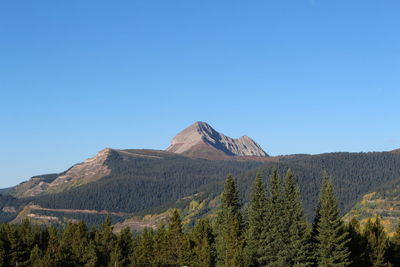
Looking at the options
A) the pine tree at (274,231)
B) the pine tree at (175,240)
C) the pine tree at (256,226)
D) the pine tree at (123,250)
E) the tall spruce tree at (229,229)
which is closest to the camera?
the pine tree at (274,231)

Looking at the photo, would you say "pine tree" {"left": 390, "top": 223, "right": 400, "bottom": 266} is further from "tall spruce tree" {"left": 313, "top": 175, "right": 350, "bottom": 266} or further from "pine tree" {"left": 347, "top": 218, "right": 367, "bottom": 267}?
"tall spruce tree" {"left": 313, "top": 175, "right": 350, "bottom": 266}

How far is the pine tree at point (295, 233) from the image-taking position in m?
103

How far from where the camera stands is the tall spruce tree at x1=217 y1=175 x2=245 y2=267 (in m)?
109

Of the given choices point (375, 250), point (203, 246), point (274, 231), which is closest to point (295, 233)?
point (274, 231)

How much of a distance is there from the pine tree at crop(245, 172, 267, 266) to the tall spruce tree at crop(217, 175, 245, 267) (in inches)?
83.7

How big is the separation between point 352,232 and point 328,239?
23138 millimetres

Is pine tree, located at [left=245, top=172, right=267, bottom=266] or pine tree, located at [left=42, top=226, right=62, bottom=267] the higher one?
pine tree, located at [left=245, top=172, right=267, bottom=266]

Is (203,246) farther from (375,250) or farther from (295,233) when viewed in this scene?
(375,250)

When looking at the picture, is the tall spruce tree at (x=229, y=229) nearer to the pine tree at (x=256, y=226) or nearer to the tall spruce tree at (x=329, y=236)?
the pine tree at (x=256, y=226)

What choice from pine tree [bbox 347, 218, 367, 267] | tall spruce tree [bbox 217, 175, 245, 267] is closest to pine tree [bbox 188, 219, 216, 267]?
tall spruce tree [bbox 217, 175, 245, 267]

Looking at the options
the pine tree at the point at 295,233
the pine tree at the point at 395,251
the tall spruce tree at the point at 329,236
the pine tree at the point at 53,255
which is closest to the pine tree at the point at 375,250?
the pine tree at the point at 395,251

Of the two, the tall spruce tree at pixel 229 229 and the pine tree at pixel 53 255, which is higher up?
the tall spruce tree at pixel 229 229

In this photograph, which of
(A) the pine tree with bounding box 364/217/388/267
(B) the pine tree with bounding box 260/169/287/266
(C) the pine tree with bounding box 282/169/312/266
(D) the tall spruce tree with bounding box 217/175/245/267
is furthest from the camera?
(A) the pine tree with bounding box 364/217/388/267

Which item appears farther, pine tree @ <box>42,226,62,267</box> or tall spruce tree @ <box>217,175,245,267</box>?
pine tree @ <box>42,226,62,267</box>
